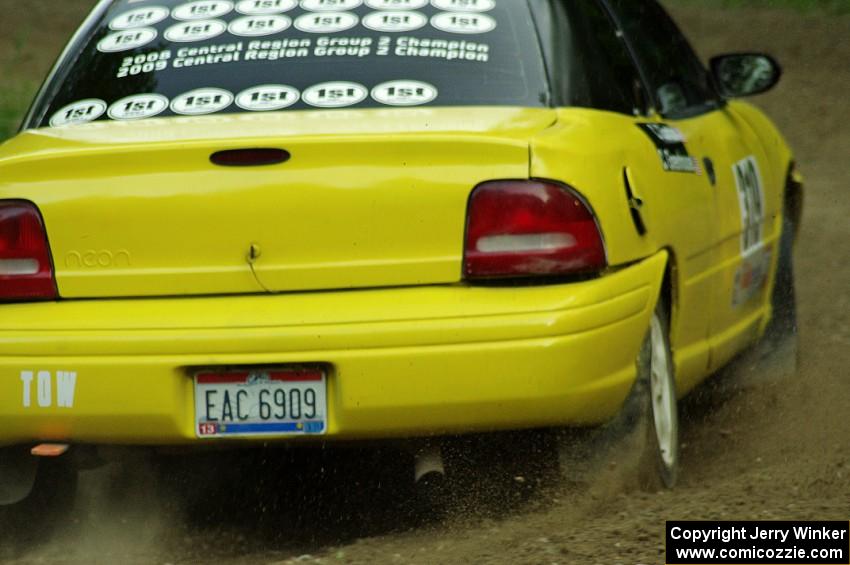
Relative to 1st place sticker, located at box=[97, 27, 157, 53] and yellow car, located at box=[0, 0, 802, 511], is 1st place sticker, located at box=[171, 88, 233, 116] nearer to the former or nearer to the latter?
yellow car, located at box=[0, 0, 802, 511]

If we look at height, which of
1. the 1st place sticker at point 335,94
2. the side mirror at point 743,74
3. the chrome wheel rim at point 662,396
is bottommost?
the chrome wheel rim at point 662,396

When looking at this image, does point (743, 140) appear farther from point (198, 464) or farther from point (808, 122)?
point (808, 122)

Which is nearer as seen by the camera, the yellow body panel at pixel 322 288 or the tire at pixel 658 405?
the yellow body panel at pixel 322 288

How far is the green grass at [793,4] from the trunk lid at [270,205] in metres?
16.8

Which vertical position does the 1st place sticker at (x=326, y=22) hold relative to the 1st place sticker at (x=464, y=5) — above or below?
below

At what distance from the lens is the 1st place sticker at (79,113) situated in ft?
15.6

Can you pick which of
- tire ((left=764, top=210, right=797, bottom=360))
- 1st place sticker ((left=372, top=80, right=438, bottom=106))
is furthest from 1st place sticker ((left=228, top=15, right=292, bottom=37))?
tire ((left=764, top=210, right=797, bottom=360))

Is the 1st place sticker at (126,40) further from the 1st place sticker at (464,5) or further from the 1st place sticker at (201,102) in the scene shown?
the 1st place sticker at (464,5)

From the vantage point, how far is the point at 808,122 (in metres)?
15.6

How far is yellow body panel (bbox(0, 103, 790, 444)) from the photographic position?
406cm

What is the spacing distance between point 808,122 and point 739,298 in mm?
10253

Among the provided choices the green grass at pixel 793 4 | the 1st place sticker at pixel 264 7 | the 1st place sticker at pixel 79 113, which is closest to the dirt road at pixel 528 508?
the 1st place sticker at pixel 79 113

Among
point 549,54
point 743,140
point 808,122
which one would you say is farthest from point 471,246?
point 808,122

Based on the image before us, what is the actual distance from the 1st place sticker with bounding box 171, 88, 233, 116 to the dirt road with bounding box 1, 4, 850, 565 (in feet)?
3.77
